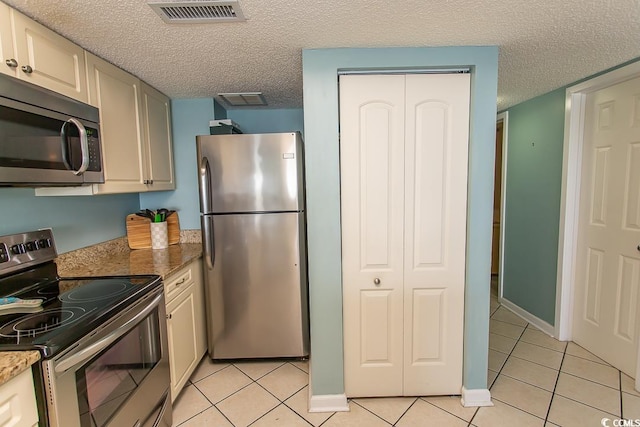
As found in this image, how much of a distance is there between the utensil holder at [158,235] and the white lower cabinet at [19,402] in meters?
1.53

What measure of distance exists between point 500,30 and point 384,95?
64 cm

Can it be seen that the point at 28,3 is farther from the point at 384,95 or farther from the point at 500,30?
the point at 500,30

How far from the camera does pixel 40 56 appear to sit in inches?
53.9

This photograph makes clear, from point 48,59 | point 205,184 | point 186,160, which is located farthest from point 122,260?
point 48,59

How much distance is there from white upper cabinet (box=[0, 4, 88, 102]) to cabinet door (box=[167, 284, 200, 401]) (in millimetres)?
1285

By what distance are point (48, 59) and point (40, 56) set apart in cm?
4

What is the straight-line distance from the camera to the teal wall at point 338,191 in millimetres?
1706

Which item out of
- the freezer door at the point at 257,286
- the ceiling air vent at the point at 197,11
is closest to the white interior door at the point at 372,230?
the freezer door at the point at 257,286

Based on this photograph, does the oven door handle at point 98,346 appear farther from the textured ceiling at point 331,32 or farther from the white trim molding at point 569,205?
the white trim molding at point 569,205

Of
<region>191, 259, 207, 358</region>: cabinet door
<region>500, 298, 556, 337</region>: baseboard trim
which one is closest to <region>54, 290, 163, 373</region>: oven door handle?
<region>191, 259, 207, 358</region>: cabinet door

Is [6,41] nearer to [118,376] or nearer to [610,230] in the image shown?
[118,376]

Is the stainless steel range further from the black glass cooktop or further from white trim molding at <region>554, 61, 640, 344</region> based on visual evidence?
white trim molding at <region>554, 61, 640, 344</region>

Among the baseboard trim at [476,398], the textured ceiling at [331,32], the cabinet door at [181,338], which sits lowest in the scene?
the baseboard trim at [476,398]

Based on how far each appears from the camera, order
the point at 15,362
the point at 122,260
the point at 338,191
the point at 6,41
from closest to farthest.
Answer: the point at 15,362 → the point at 6,41 → the point at 338,191 → the point at 122,260
